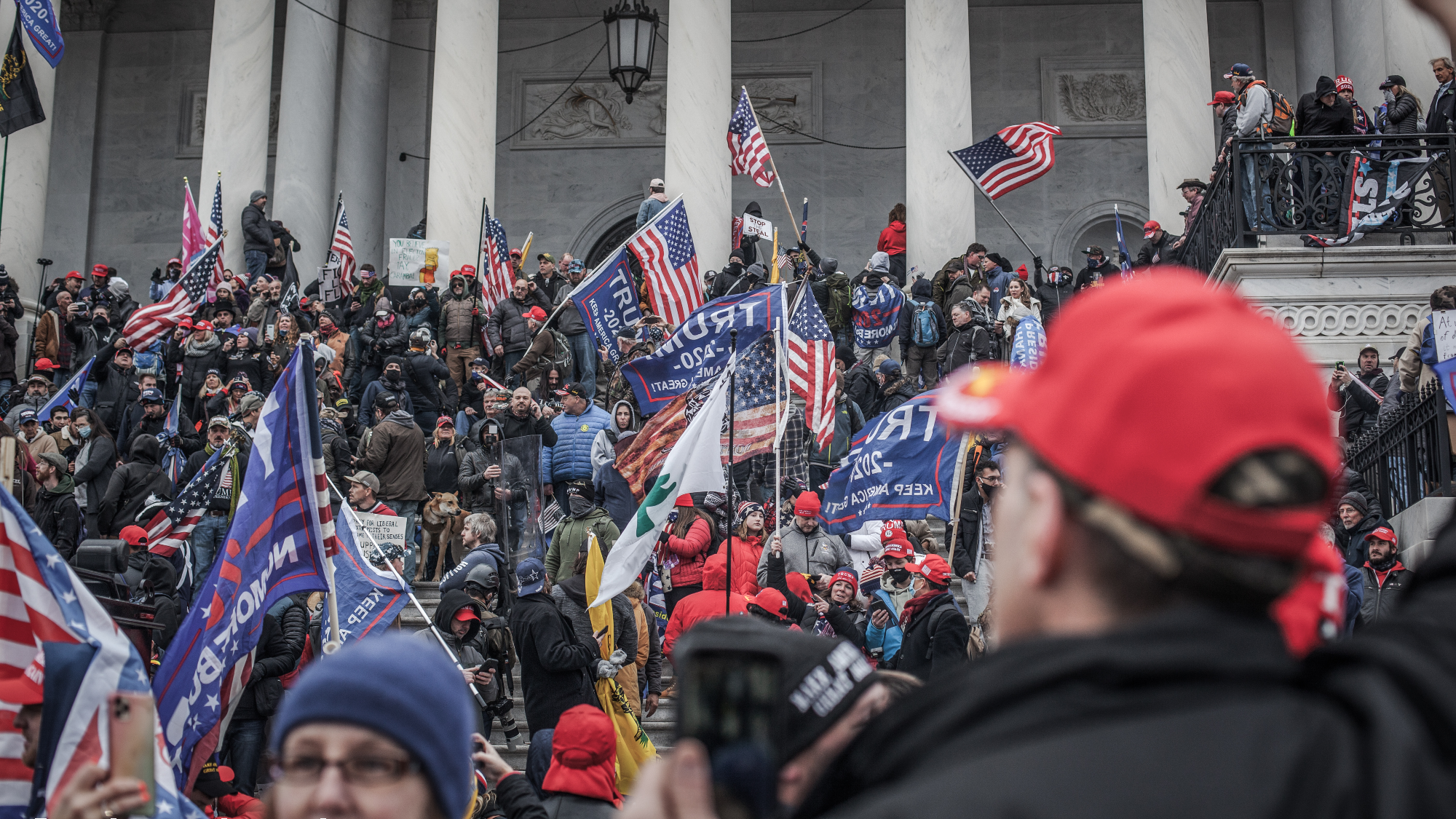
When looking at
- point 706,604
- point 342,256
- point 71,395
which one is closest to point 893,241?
point 342,256

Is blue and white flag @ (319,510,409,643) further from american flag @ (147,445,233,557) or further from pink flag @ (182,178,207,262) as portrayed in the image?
pink flag @ (182,178,207,262)

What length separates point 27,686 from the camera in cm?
408

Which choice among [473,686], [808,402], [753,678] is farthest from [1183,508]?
[808,402]

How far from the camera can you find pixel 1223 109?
15.6 meters

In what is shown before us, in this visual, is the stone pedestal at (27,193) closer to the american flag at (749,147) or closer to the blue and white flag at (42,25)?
the blue and white flag at (42,25)

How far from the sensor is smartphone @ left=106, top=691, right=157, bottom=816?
2.12 metres

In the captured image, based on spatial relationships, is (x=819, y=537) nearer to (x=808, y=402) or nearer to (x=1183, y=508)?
(x=808, y=402)

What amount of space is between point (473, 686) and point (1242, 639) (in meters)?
8.24

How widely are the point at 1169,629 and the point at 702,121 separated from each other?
21.7 m

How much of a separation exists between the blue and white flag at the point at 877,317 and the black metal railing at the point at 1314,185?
13.2 ft

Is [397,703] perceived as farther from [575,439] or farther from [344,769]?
[575,439]

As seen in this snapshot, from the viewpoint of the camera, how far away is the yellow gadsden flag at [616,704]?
26.1 feet

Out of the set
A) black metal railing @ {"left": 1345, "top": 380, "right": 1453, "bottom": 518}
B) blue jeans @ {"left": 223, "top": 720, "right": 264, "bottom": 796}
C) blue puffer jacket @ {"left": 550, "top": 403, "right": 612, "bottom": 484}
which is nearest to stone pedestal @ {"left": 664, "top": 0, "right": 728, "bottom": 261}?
blue puffer jacket @ {"left": 550, "top": 403, "right": 612, "bottom": 484}

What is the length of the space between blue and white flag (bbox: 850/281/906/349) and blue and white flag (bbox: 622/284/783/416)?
545 cm
